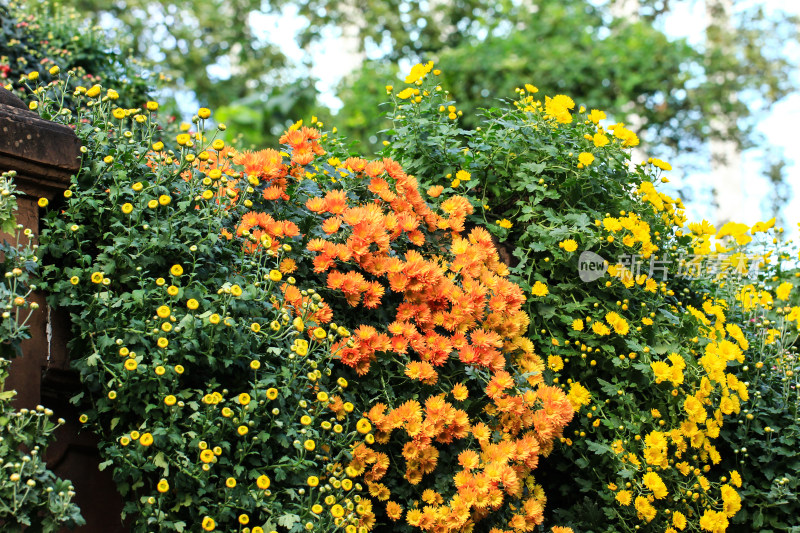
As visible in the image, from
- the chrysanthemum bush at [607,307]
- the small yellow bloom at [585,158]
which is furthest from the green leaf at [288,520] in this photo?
the small yellow bloom at [585,158]

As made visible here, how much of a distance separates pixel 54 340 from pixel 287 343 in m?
0.68

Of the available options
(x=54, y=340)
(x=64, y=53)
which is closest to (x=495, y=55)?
(x=64, y=53)

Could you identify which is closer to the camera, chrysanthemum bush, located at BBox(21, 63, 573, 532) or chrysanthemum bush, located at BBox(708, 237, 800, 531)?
chrysanthemum bush, located at BBox(21, 63, 573, 532)

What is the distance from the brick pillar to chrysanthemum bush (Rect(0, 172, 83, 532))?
0.11 metres

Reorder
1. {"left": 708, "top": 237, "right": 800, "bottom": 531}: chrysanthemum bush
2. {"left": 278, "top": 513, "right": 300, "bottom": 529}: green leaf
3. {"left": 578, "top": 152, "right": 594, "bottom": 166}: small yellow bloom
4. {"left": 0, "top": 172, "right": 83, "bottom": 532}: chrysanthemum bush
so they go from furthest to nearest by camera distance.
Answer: {"left": 578, "top": 152, "right": 594, "bottom": 166}: small yellow bloom, {"left": 708, "top": 237, "right": 800, "bottom": 531}: chrysanthemum bush, {"left": 278, "top": 513, "right": 300, "bottom": 529}: green leaf, {"left": 0, "top": 172, "right": 83, "bottom": 532}: chrysanthemum bush

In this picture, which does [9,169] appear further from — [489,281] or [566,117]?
[566,117]

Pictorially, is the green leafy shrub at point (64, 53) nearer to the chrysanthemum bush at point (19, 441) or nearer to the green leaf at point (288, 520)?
the chrysanthemum bush at point (19, 441)

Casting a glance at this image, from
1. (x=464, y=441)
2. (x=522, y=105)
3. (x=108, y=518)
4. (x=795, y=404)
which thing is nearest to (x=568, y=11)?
(x=522, y=105)

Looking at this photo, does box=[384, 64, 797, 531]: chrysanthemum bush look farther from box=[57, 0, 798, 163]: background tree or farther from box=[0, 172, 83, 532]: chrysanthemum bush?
box=[57, 0, 798, 163]: background tree

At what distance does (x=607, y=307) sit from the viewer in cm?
303

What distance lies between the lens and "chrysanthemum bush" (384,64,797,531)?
278cm

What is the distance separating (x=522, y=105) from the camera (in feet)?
11.1

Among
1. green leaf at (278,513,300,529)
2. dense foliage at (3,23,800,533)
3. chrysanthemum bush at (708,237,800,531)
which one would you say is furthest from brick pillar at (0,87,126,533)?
chrysanthemum bush at (708,237,800,531)

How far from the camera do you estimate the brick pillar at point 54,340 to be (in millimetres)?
2066
